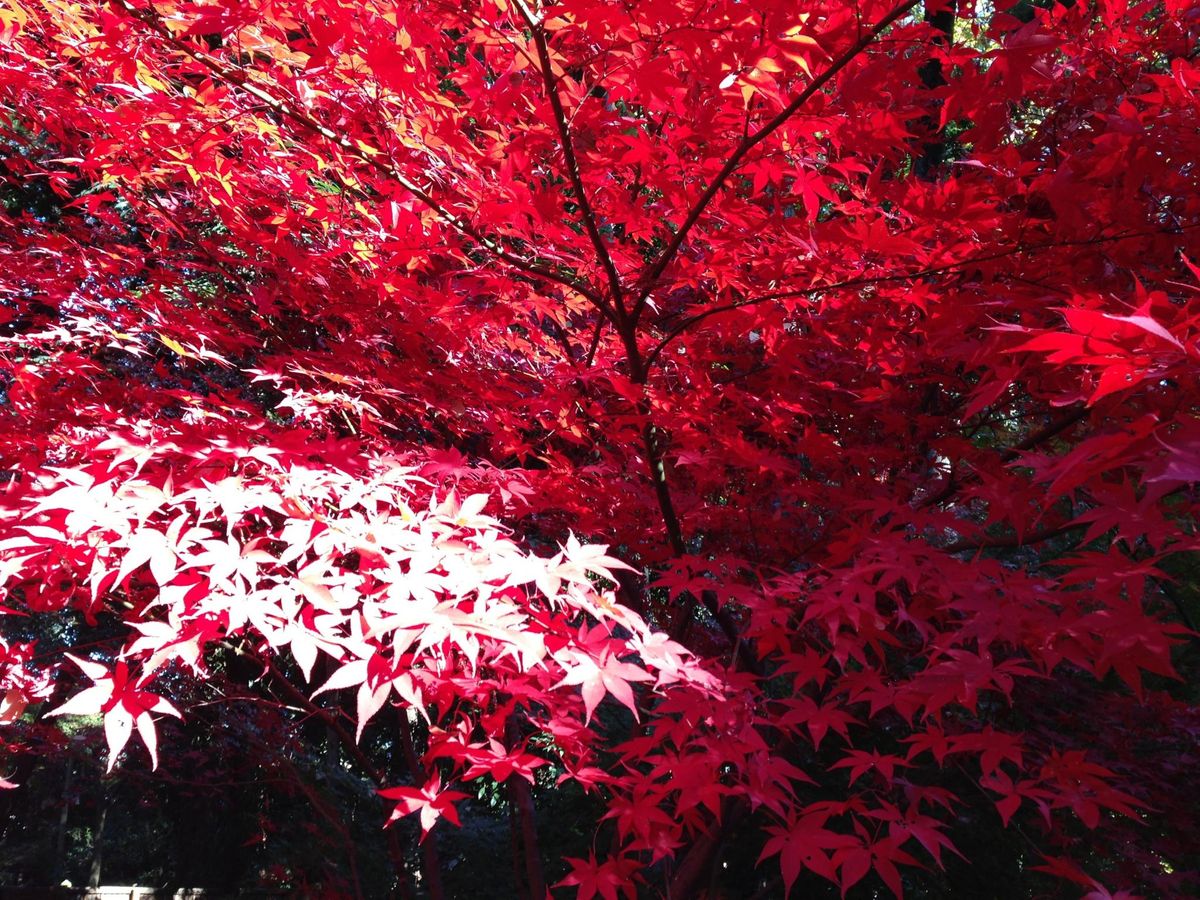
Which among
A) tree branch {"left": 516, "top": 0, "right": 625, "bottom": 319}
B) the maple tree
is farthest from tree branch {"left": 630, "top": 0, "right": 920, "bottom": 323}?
tree branch {"left": 516, "top": 0, "right": 625, "bottom": 319}

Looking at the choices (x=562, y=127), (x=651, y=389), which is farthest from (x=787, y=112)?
(x=651, y=389)

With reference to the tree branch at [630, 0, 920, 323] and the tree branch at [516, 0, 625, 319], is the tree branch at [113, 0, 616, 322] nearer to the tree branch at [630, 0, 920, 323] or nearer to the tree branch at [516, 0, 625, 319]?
the tree branch at [516, 0, 625, 319]

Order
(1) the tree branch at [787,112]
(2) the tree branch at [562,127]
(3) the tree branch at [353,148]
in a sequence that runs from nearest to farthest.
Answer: (1) the tree branch at [787,112]
(2) the tree branch at [562,127]
(3) the tree branch at [353,148]

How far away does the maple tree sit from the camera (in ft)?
5.92

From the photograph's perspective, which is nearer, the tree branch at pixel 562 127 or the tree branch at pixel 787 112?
the tree branch at pixel 787 112

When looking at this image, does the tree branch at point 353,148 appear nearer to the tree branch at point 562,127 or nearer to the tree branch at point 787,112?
the tree branch at point 562,127

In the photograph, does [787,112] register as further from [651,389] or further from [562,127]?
[651,389]

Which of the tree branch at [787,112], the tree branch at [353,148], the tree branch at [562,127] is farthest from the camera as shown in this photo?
the tree branch at [353,148]

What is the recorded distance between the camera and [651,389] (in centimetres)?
306

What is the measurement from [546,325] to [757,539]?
1.82 meters

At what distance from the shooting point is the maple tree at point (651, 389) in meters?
1.81

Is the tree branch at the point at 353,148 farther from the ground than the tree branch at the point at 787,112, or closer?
closer

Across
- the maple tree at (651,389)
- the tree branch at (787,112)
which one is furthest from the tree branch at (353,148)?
the tree branch at (787,112)

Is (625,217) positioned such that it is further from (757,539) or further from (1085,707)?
(1085,707)
